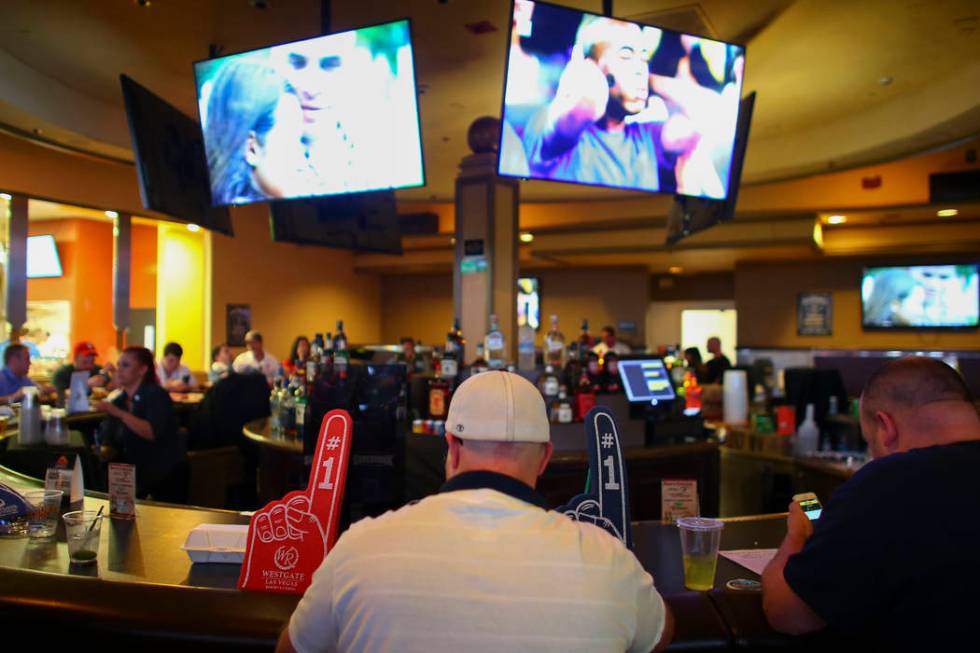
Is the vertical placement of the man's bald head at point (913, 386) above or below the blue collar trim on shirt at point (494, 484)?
above

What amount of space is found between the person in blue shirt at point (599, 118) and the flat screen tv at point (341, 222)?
2.15 metres

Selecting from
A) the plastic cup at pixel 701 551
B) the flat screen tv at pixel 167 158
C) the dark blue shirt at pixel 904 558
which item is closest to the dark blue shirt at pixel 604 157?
the flat screen tv at pixel 167 158

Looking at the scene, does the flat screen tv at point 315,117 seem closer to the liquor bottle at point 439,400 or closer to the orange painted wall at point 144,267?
the liquor bottle at point 439,400

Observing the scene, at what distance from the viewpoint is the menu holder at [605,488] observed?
1.52m

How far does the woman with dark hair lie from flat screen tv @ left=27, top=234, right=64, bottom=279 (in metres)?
7.46

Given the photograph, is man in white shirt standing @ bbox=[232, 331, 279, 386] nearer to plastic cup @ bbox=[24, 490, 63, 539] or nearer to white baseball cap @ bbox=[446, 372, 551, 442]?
plastic cup @ bbox=[24, 490, 63, 539]

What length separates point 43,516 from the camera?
2.05m

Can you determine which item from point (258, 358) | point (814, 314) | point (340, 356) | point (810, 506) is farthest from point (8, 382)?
point (814, 314)

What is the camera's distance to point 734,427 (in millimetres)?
5488

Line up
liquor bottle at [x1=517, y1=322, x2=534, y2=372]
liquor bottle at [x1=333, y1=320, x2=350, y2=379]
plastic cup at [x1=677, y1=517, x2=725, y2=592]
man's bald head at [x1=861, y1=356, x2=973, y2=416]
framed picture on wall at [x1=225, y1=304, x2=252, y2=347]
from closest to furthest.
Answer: man's bald head at [x1=861, y1=356, x2=973, y2=416]
plastic cup at [x1=677, y1=517, x2=725, y2=592]
liquor bottle at [x1=333, y1=320, x2=350, y2=379]
liquor bottle at [x1=517, y1=322, x2=534, y2=372]
framed picture on wall at [x1=225, y1=304, x2=252, y2=347]

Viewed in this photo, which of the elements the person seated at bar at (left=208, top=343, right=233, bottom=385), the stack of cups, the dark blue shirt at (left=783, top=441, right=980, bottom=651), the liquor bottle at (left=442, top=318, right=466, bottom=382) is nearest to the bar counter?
the dark blue shirt at (left=783, top=441, right=980, bottom=651)

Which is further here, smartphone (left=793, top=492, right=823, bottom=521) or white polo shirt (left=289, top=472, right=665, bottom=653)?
smartphone (left=793, top=492, right=823, bottom=521)

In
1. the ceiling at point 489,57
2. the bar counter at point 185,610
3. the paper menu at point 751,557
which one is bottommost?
the paper menu at point 751,557

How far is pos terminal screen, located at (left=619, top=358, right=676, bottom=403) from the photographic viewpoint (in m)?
4.20
